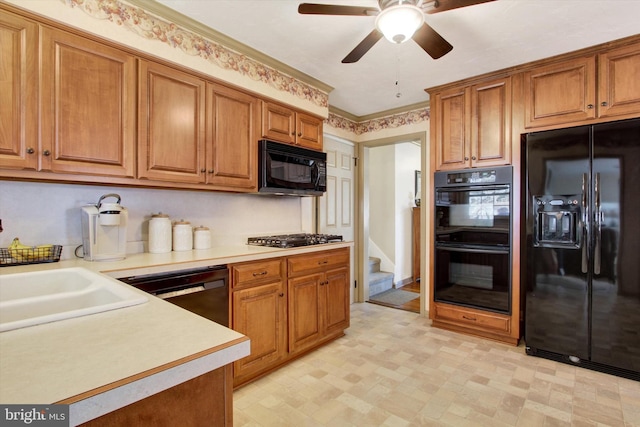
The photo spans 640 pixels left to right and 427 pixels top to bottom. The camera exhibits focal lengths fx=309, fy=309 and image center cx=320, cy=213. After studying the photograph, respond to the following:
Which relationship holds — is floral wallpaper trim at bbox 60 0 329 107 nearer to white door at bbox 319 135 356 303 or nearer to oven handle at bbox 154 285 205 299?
white door at bbox 319 135 356 303

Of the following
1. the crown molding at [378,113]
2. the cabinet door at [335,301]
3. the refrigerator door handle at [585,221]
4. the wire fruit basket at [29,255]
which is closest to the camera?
the wire fruit basket at [29,255]

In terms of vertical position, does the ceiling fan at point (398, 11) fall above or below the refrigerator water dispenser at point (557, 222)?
above

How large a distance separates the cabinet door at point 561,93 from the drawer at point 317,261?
196 cm

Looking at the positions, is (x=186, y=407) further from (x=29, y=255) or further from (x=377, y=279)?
(x=377, y=279)

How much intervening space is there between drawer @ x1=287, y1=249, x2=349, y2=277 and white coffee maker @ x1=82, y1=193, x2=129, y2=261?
1115 mm

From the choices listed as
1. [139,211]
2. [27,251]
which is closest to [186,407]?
[27,251]

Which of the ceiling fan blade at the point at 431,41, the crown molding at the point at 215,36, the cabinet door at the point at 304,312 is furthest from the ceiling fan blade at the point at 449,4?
the cabinet door at the point at 304,312

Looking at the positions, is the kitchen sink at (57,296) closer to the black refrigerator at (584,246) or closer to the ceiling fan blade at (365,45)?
the ceiling fan blade at (365,45)

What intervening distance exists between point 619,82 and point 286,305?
297 cm

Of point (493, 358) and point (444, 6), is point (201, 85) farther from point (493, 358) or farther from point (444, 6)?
point (493, 358)

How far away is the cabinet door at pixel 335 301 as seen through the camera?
2.68 meters

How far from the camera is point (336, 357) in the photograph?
251cm

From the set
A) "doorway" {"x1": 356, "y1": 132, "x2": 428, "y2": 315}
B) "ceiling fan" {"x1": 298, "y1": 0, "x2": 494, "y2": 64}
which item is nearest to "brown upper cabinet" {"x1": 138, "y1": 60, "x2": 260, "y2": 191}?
"ceiling fan" {"x1": 298, "y1": 0, "x2": 494, "y2": 64}

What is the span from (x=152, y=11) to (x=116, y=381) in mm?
2189
